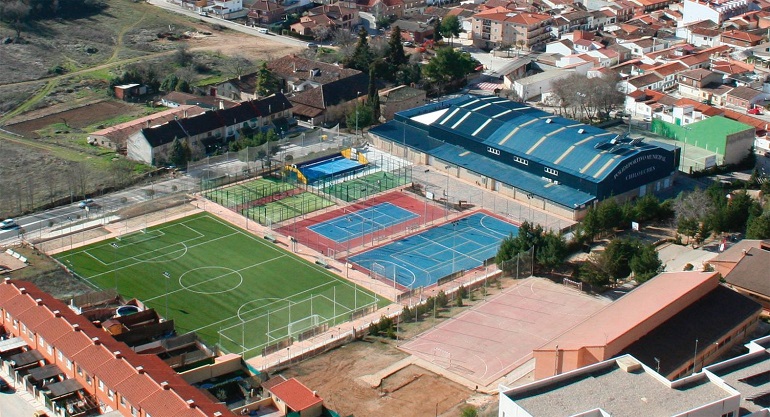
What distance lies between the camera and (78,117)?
213 ft

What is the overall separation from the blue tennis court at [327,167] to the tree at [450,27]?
27.6m

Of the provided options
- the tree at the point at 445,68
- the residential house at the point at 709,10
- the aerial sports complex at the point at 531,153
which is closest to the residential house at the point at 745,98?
the aerial sports complex at the point at 531,153

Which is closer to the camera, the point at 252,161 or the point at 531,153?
the point at 531,153

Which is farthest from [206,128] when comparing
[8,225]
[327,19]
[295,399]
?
[295,399]

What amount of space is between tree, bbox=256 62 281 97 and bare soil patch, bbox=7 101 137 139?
8114 mm

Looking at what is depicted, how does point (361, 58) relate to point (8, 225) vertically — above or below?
above

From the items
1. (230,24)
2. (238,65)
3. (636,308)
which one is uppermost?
(636,308)

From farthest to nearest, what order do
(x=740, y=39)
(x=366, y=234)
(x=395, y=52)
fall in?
(x=740, y=39), (x=395, y=52), (x=366, y=234)

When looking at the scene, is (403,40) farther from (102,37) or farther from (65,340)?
(65,340)

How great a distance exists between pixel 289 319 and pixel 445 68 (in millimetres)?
33060

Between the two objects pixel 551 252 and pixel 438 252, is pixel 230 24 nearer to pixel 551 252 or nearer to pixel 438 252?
pixel 438 252

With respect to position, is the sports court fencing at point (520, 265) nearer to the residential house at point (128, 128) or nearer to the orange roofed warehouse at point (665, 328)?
the orange roofed warehouse at point (665, 328)

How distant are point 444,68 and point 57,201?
1144 inches

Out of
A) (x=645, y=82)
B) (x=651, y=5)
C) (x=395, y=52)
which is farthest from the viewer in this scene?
(x=651, y=5)
